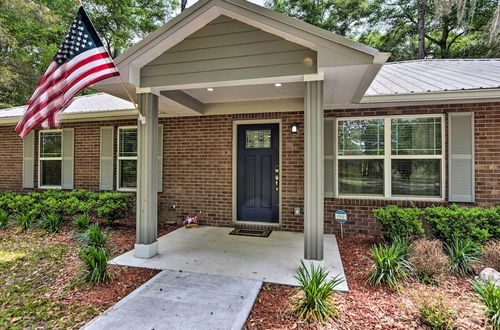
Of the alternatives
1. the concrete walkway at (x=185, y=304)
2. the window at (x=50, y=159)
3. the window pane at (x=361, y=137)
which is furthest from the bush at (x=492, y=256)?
the window at (x=50, y=159)

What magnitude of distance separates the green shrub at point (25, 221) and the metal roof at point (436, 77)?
288 inches

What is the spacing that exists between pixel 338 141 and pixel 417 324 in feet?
11.4

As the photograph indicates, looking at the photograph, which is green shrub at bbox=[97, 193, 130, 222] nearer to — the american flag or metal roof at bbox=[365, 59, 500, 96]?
the american flag

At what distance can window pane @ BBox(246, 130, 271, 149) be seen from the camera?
18.6ft

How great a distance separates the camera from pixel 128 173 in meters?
6.50

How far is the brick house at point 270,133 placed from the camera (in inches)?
131

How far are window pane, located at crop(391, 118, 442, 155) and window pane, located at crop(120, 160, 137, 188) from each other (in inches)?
231

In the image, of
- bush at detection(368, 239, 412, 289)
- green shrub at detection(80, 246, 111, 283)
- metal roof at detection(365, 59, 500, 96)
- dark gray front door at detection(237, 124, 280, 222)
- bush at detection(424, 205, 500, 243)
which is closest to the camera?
bush at detection(368, 239, 412, 289)

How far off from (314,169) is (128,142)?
16.6 feet

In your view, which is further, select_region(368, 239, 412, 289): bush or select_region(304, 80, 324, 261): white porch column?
select_region(304, 80, 324, 261): white porch column

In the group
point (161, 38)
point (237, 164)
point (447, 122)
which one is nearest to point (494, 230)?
point (447, 122)

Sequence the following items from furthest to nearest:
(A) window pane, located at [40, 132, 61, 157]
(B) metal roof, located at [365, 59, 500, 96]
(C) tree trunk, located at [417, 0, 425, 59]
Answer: (C) tree trunk, located at [417, 0, 425, 59] < (A) window pane, located at [40, 132, 61, 157] < (B) metal roof, located at [365, 59, 500, 96]

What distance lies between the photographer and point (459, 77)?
4.86 metres

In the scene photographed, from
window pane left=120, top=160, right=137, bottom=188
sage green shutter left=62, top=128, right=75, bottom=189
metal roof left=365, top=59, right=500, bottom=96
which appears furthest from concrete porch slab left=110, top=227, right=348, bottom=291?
sage green shutter left=62, top=128, right=75, bottom=189
